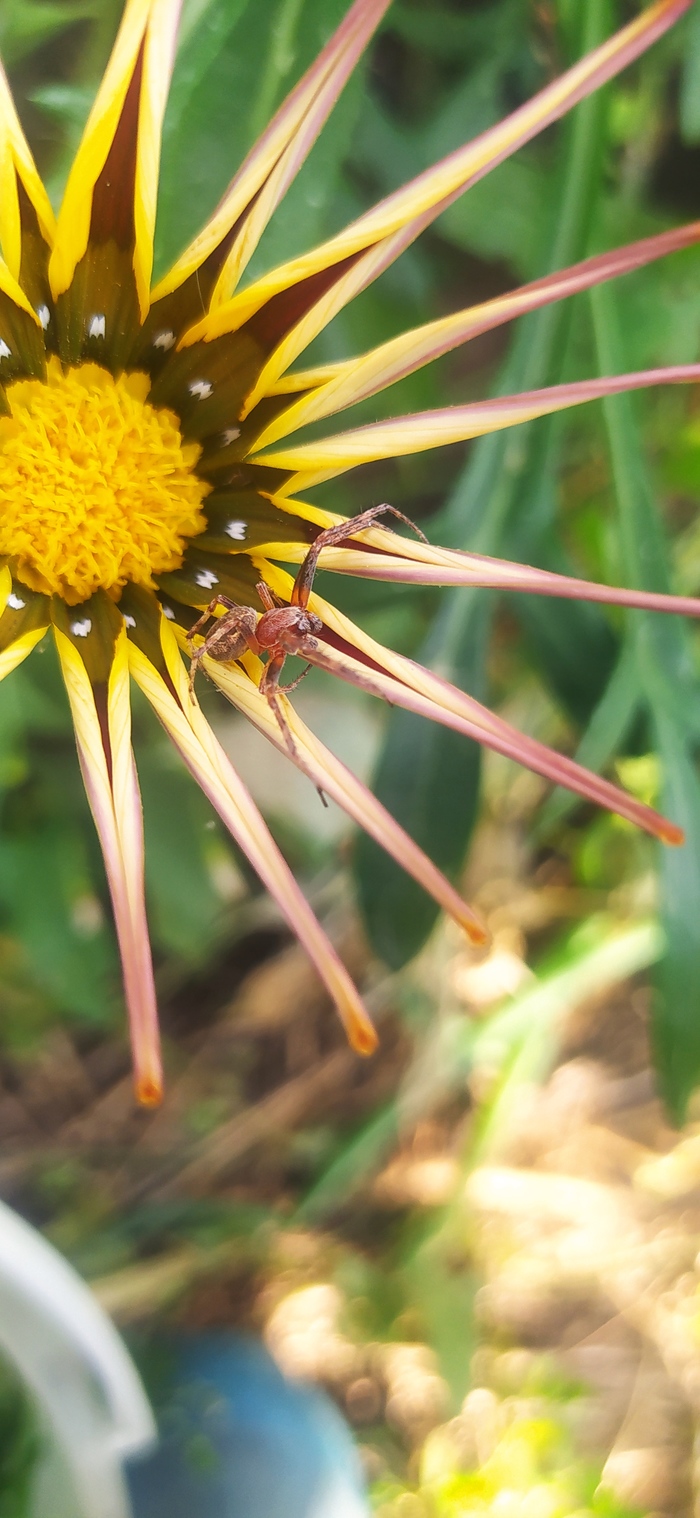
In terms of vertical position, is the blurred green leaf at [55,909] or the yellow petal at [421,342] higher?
the yellow petal at [421,342]

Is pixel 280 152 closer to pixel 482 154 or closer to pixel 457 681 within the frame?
pixel 482 154

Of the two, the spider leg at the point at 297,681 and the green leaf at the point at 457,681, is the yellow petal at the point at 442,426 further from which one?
the green leaf at the point at 457,681

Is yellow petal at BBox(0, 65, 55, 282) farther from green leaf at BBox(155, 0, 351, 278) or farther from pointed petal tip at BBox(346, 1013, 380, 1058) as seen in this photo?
pointed petal tip at BBox(346, 1013, 380, 1058)

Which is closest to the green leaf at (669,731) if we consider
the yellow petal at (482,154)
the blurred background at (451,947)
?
the blurred background at (451,947)

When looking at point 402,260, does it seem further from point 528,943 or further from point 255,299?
point 528,943

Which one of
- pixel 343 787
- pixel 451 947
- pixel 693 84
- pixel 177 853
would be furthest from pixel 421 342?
pixel 451 947

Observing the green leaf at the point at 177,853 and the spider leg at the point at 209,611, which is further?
the green leaf at the point at 177,853
